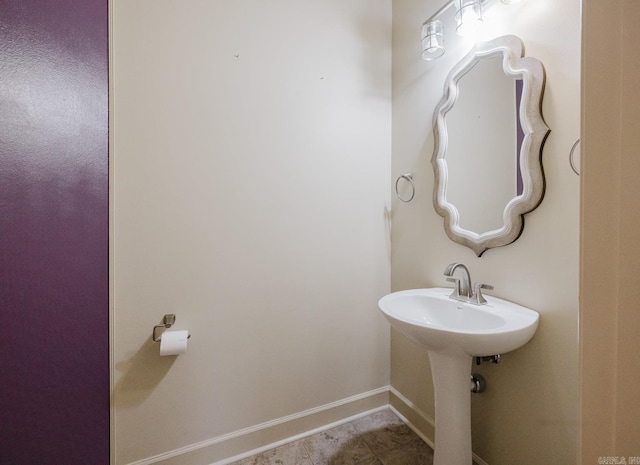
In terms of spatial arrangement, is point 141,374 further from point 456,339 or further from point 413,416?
point 413,416

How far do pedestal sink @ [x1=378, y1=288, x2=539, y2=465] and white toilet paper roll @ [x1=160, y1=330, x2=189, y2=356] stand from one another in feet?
2.94

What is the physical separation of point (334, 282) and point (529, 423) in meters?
Result: 1.01

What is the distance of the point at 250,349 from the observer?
4.18ft

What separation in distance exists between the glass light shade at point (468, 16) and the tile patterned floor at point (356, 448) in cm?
211

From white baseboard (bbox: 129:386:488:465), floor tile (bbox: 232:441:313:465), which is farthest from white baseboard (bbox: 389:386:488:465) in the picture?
floor tile (bbox: 232:441:313:465)

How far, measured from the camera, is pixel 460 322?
1034 mm

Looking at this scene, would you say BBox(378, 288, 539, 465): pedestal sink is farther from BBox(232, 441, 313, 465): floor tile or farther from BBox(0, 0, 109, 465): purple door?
BBox(0, 0, 109, 465): purple door

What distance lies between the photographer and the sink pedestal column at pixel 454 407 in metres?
0.95

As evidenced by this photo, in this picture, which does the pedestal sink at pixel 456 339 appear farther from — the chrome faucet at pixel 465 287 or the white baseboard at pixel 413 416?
the white baseboard at pixel 413 416

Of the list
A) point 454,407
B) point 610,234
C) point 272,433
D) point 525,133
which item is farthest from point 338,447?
point 525,133

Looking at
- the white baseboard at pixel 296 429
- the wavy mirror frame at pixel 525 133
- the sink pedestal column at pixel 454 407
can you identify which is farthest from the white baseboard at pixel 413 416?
the wavy mirror frame at pixel 525 133

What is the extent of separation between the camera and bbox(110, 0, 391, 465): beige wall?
3.54 feet

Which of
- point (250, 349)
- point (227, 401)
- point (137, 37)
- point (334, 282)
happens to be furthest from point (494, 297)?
point (137, 37)

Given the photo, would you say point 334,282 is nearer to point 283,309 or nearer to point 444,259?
point 283,309
